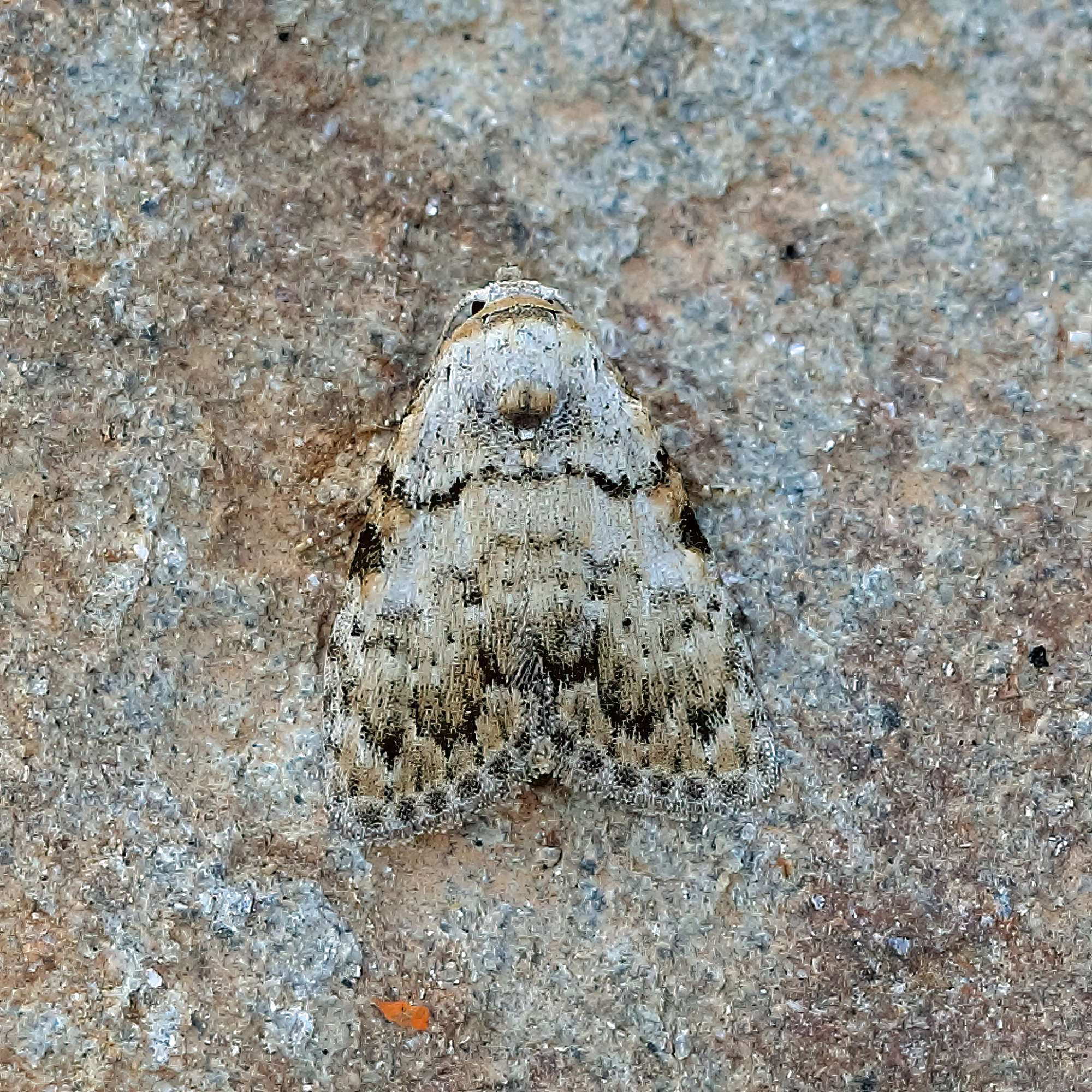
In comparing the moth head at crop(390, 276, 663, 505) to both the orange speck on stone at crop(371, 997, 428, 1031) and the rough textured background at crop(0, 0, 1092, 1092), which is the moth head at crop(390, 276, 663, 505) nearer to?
the rough textured background at crop(0, 0, 1092, 1092)

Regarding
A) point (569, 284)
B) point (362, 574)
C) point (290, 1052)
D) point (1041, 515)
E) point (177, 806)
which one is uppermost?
point (569, 284)

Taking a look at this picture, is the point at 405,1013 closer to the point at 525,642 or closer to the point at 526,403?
the point at 525,642

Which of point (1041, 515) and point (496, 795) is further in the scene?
point (1041, 515)

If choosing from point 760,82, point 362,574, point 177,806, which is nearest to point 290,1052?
point 177,806

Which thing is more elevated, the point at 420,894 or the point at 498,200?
the point at 498,200

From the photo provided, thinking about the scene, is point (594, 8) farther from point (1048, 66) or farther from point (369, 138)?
point (1048, 66)

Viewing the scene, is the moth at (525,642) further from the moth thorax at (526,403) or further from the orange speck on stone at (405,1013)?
the orange speck on stone at (405,1013)

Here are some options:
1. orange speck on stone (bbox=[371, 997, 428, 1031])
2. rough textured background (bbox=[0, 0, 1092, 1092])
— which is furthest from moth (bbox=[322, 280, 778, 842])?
orange speck on stone (bbox=[371, 997, 428, 1031])
